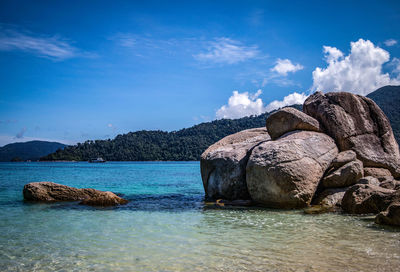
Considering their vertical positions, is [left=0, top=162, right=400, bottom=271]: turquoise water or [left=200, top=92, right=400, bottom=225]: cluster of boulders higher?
[left=200, top=92, right=400, bottom=225]: cluster of boulders

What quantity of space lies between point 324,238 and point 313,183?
472cm

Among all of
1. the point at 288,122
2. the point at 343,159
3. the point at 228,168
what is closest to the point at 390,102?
the point at 288,122

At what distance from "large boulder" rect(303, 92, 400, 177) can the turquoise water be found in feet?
15.7

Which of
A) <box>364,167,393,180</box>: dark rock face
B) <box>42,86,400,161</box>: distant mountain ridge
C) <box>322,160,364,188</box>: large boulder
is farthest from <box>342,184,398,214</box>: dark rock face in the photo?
<box>42,86,400,161</box>: distant mountain ridge

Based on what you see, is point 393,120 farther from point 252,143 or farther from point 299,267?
point 299,267

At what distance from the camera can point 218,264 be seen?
659cm

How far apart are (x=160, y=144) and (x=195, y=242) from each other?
128m

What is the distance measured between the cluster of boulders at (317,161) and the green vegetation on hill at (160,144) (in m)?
98.4

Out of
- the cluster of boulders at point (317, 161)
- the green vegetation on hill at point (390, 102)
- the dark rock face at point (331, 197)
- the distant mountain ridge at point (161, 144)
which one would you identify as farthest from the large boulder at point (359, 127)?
the distant mountain ridge at point (161, 144)

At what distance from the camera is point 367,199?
1152 centimetres

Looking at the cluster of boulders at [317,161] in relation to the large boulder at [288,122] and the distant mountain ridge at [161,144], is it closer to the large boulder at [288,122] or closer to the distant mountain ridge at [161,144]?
the large boulder at [288,122]

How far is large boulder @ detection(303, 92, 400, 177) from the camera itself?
14.7 m

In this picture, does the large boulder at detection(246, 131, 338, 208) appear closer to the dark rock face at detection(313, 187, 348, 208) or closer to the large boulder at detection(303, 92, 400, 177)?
the dark rock face at detection(313, 187, 348, 208)

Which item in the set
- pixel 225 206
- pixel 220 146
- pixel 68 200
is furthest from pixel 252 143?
pixel 68 200
